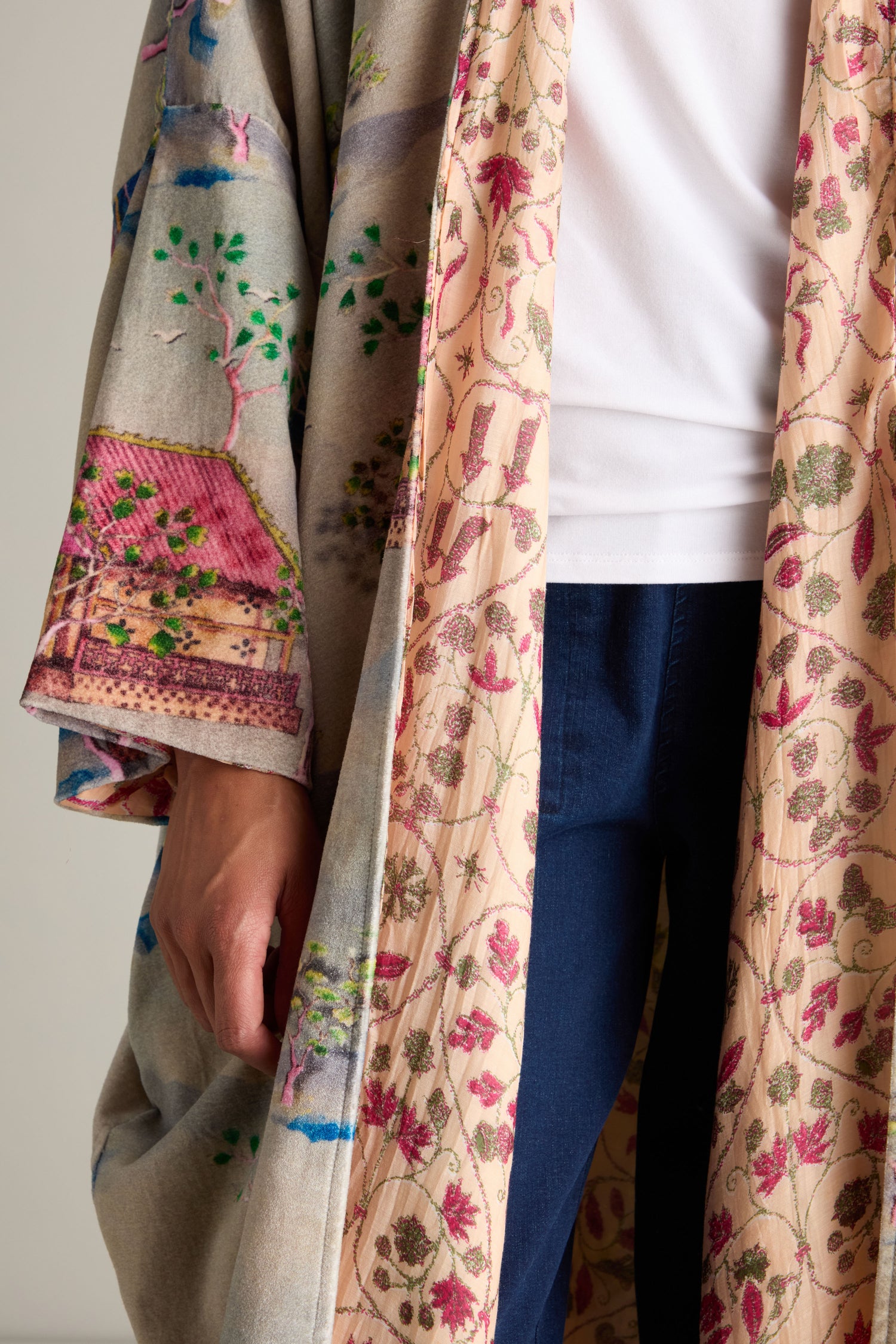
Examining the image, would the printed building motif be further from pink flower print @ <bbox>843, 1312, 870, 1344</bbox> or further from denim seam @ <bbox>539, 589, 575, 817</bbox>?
pink flower print @ <bbox>843, 1312, 870, 1344</bbox>

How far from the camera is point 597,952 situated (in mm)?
671

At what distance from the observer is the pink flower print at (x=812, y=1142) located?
0.62 meters

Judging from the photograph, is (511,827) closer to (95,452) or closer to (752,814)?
(752,814)

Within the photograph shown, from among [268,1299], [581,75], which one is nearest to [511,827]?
[268,1299]

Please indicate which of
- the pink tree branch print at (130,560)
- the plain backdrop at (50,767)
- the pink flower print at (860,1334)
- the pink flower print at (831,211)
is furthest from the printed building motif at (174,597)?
the plain backdrop at (50,767)

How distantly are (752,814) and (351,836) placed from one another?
0.24 m

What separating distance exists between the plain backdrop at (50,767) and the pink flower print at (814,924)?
4.04 ft

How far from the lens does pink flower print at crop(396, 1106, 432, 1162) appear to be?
0.55 meters

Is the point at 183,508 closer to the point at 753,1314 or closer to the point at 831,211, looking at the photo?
the point at 831,211

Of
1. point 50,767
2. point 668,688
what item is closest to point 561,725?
point 668,688

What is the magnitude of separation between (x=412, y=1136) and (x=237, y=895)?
0.15 meters

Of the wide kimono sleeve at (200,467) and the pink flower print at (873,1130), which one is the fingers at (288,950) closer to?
the wide kimono sleeve at (200,467)

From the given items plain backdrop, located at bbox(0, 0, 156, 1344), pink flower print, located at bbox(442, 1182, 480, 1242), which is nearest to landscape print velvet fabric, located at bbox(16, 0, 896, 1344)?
pink flower print, located at bbox(442, 1182, 480, 1242)

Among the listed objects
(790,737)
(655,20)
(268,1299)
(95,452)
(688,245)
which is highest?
(655,20)
